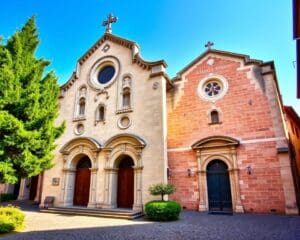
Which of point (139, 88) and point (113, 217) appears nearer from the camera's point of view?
point (113, 217)

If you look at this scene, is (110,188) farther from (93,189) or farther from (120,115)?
(120,115)

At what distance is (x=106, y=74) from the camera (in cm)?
1769

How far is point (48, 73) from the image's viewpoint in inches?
442

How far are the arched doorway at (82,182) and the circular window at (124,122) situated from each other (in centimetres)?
381

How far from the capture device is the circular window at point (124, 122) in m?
14.9

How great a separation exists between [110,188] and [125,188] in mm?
980

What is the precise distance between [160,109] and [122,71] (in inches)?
189

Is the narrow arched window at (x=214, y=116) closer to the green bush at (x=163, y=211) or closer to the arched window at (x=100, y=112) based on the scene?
the green bush at (x=163, y=211)

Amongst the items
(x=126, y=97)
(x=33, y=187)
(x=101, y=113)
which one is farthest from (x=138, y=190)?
(x=33, y=187)

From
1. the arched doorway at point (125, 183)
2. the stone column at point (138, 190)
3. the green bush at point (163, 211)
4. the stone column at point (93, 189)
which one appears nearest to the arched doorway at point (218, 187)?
the green bush at point (163, 211)

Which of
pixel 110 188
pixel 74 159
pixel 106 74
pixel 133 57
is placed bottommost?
pixel 110 188

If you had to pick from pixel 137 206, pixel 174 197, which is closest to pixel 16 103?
pixel 137 206

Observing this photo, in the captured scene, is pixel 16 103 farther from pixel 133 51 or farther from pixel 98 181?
pixel 133 51

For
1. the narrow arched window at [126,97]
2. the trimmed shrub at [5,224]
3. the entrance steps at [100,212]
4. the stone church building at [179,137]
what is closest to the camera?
the trimmed shrub at [5,224]
